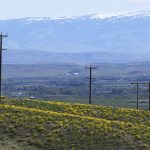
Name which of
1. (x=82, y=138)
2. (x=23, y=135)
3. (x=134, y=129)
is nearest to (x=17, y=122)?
(x=23, y=135)

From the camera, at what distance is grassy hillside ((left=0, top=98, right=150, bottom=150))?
3969 cm

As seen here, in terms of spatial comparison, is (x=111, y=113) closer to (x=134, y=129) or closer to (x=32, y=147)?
(x=134, y=129)

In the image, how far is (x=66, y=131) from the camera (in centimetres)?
4178

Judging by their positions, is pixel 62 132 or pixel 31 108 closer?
pixel 62 132

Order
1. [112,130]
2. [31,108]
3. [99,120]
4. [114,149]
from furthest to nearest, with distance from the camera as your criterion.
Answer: [31,108] → [99,120] → [112,130] → [114,149]

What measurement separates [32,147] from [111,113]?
12.9 metres

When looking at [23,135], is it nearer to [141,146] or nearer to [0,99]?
[141,146]

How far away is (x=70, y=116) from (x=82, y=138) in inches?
207

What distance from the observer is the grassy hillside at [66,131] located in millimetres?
39688

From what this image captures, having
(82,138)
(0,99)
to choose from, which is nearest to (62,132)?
(82,138)

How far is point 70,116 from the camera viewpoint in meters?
45.7

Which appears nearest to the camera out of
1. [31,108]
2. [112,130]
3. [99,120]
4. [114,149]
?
[114,149]

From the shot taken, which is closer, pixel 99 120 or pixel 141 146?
pixel 141 146

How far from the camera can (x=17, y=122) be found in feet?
141
